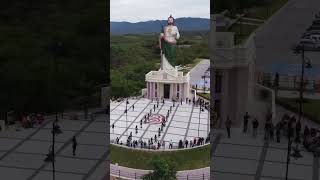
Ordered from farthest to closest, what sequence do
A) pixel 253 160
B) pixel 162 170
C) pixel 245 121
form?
1. pixel 245 121
2. pixel 253 160
3. pixel 162 170

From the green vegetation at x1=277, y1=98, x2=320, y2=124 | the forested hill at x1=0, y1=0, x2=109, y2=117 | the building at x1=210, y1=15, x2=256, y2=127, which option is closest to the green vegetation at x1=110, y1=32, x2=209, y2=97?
the building at x1=210, y1=15, x2=256, y2=127

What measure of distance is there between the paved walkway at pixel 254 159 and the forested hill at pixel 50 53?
58.9 inches

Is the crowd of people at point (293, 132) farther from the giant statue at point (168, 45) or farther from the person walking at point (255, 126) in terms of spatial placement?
the giant statue at point (168, 45)

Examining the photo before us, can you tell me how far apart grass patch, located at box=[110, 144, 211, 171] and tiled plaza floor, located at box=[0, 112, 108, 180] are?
39 cm

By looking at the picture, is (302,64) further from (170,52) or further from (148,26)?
(148,26)

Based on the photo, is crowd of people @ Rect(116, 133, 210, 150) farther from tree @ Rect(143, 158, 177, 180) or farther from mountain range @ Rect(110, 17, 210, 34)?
mountain range @ Rect(110, 17, 210, 34)

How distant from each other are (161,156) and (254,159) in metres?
0.96

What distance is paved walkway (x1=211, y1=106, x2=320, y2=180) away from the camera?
6.10 m

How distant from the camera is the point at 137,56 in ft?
20.0

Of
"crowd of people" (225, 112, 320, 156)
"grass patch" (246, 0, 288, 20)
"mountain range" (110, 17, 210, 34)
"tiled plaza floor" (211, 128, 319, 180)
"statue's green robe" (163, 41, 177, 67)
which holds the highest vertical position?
"grass patch" (246, 0, 288, 20)

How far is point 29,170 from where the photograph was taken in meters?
6.50

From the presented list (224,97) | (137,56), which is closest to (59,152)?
(137,56)

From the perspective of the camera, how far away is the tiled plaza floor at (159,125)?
6102mm

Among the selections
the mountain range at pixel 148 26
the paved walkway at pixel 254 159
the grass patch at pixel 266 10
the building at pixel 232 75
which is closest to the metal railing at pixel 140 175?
the paved walkway at pixel 254 159
